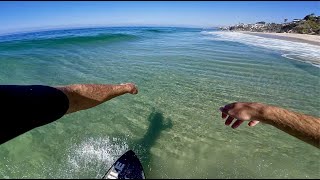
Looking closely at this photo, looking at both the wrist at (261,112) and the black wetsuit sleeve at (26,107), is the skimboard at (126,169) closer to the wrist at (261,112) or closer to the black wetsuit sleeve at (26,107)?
the black wetsuit sleeve at (26,107)

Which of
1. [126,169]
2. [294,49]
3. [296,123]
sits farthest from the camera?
[294,49]

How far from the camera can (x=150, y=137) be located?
Answer: 5703mm

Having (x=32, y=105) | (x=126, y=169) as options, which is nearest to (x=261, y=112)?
(x=126, y=169)

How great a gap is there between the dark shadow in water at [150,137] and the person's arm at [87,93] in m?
1.00

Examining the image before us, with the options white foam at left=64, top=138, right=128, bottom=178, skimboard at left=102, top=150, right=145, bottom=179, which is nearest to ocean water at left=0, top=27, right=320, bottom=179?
white foam at left=64, top=138, right=128, bottom=178

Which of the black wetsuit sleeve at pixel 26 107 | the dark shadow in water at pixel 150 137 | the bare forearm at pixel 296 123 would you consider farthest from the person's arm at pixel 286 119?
the black wetsuit sleeve at pixel 26 107

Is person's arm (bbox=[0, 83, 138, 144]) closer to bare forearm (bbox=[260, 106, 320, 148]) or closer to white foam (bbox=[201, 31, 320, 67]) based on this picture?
bare forearm (bbox=[260, 106, 320, 148])

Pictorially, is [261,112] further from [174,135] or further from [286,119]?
[174,135]

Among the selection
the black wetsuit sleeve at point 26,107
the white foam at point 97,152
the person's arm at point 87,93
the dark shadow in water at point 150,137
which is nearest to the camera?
the black wetsuit sleeve at point 26,107

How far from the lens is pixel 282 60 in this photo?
15.9 meters

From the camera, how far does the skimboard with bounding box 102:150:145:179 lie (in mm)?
3359

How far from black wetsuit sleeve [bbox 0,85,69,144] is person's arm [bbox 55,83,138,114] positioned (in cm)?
32

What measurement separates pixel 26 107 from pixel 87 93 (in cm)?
143

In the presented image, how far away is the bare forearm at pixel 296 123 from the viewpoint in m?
3.34
